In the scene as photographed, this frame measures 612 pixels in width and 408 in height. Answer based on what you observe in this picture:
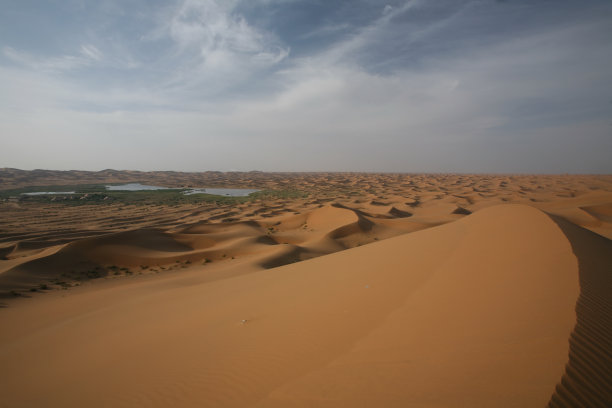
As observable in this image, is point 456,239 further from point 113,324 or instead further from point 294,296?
point 113,324

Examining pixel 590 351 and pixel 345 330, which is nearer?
pixel 590 351

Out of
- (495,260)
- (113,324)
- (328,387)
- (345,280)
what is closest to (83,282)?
(113,324)

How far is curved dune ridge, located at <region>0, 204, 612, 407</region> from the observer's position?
2609 mm

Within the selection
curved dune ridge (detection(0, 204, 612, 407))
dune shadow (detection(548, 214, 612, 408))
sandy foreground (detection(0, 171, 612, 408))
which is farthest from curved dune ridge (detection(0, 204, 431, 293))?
dune shadow (detection(548, 214, 612, 408))

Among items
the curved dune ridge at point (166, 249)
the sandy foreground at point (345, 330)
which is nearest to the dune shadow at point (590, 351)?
the sandy foreground at point (345, 330)

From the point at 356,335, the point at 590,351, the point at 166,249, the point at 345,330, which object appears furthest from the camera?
the point at 166,249

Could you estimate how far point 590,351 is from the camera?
102 inches

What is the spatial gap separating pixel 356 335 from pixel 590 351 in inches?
100

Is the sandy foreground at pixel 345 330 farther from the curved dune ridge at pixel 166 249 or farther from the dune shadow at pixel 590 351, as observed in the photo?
the curved dune ridge at pixel 166 249

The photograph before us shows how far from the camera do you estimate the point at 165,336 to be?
5352 mm

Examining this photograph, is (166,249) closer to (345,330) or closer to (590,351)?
(345,330)

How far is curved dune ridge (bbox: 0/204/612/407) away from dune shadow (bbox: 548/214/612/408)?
1cm

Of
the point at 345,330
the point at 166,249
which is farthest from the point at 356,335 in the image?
the point at 166,249

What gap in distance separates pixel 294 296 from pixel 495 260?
469 centimetres
